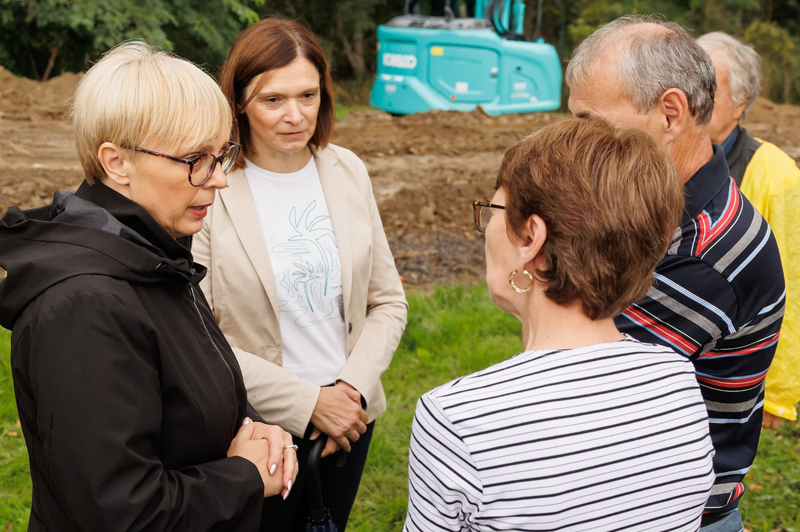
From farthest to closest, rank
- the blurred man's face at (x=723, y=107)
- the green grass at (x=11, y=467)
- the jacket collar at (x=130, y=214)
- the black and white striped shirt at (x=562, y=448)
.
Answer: the blurred man's face at (x=723, y=107)
the green grass at (x=11, y=467)
the jacket collar at (x=130, y=214)
the black and white striped shirt at (x=562, y=448)

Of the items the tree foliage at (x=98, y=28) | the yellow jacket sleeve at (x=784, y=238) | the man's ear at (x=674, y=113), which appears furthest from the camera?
the tree foliage at (x=98, y=28)

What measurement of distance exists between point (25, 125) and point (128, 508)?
10430 mm

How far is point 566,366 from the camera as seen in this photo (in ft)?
4.30

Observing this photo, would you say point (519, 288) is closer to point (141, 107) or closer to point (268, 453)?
point (268, 453)

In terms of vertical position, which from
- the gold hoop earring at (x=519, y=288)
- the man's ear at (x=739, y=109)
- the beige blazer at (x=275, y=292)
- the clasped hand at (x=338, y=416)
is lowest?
the clasped hand at (x=338, y=416)

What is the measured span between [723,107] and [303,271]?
2355mm

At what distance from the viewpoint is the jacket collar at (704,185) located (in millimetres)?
1846

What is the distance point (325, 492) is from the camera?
2637mm

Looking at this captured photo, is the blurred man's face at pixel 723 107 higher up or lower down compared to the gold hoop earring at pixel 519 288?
lower down

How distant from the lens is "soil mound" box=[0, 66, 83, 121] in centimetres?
1081

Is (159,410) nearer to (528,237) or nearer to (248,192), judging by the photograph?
(528,237)

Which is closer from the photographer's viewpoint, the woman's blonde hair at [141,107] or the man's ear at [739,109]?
the woman's blonde hair at [141,107]

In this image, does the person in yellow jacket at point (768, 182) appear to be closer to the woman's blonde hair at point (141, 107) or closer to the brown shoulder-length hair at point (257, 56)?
the brown shoulder-length hair at point (257, 56)

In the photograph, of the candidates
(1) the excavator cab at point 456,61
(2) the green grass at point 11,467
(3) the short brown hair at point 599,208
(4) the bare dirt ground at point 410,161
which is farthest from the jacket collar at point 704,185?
(1) the excavator cab at point 456,61
